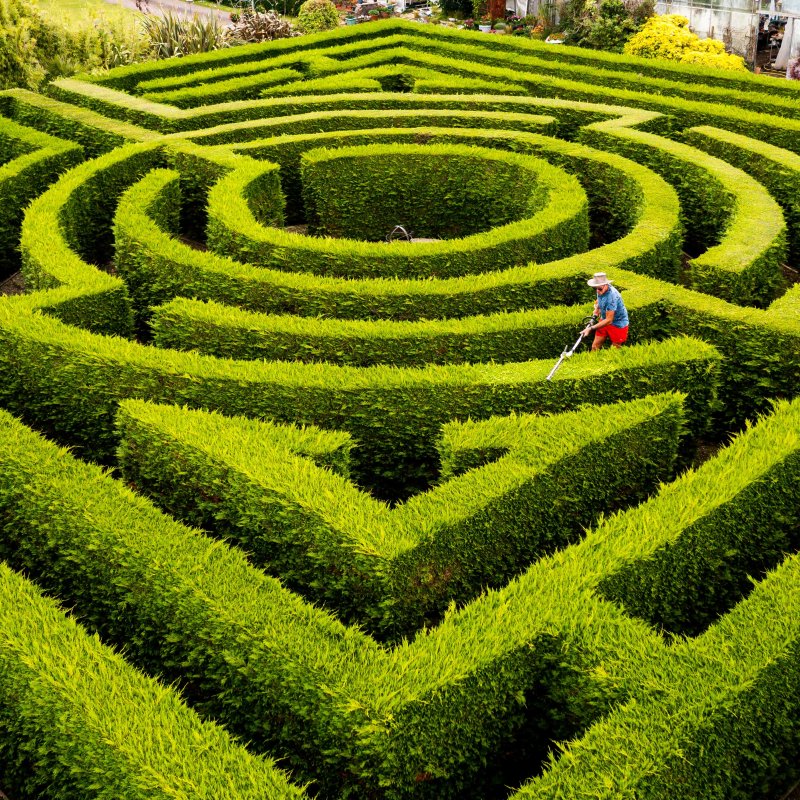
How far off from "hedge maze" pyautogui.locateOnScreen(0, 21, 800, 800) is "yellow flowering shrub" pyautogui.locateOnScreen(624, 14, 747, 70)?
365 inches

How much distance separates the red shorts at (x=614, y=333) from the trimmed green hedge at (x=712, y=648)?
3.17 meters

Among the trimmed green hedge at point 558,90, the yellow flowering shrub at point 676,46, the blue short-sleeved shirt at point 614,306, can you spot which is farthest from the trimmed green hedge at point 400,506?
the yellow flowering shrub at point 676,46

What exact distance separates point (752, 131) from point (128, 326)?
17.0m

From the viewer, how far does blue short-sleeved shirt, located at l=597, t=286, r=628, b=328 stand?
1408 cm

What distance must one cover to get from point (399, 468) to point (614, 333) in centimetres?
417

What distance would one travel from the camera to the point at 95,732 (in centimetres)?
795

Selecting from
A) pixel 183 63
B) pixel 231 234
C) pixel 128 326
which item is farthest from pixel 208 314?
pixel 183 63

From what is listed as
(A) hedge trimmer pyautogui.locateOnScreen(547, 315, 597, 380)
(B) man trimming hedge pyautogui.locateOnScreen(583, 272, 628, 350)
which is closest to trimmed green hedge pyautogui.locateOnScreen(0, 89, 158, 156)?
(A) hedge trimmer pyautogui.locateOnScreen(547, 315, 597, 380)

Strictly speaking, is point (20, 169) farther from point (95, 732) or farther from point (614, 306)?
point (95, 732)

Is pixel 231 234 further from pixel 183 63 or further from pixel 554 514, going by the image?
pixel 183 63

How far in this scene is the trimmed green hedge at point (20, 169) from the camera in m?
20.9

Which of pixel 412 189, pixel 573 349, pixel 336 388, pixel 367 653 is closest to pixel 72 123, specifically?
pixel 412 189

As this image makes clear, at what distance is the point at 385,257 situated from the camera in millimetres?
17078

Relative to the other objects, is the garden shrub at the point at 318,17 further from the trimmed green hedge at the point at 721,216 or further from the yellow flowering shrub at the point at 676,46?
the trimmed green hedge at the point at 721,216
